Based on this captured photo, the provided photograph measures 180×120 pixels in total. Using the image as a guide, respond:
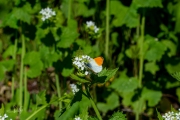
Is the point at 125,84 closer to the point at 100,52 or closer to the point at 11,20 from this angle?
the point at 100,52

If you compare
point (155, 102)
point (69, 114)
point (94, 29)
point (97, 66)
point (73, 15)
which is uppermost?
point (73, 15)

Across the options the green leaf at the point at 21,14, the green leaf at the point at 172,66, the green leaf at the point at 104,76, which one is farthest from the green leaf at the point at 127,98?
the green leaf at the point at 104,76

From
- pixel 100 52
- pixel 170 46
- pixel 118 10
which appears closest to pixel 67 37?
pixel 100 52

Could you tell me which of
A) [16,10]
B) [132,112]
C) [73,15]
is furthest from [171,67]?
[16,10]

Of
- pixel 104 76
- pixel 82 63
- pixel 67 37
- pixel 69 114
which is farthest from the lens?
pixel 67 37

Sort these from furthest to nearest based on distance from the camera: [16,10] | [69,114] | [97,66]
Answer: [16,10], [69,114], [97,66]

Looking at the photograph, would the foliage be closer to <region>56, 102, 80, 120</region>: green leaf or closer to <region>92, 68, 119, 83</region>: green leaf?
<region>56, 102, 80, 120</region>: green leaf

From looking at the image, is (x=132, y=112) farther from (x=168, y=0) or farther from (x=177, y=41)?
(x=168, y=0)
